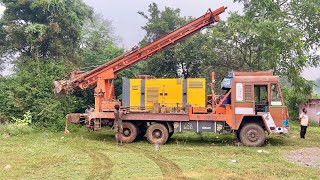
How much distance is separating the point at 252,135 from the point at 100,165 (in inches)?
263

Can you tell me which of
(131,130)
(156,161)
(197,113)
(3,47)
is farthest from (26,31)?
(156,161)

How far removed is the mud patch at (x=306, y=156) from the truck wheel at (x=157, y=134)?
16.2 ft

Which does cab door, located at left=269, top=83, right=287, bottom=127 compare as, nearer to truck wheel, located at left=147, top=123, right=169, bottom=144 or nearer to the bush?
truck wheel, located at left=147, top=123, right=169, bottom=144

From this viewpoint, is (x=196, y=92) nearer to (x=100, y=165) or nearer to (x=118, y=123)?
(x=118, y=123)

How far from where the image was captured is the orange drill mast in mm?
16234

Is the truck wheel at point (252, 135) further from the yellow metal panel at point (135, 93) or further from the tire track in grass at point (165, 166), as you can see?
the yellow metal panel at point (135, 93)

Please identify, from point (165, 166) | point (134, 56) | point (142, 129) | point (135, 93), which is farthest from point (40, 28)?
point (165, 166)

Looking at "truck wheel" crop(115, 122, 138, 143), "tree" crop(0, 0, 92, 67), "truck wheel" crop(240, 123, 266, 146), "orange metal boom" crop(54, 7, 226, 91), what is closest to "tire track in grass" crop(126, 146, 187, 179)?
"truck wheel" crop(115, 122, 138, 143)

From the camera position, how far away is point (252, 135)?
14.7 m

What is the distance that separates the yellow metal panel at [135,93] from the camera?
52.3ft

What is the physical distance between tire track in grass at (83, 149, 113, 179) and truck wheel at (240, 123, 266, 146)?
567 cm

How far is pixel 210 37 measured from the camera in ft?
82.4

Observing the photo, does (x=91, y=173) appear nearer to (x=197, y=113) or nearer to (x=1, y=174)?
(x=1, y=174)

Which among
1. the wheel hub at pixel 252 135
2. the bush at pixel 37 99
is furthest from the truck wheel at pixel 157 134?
the bush at pixel 37 99
